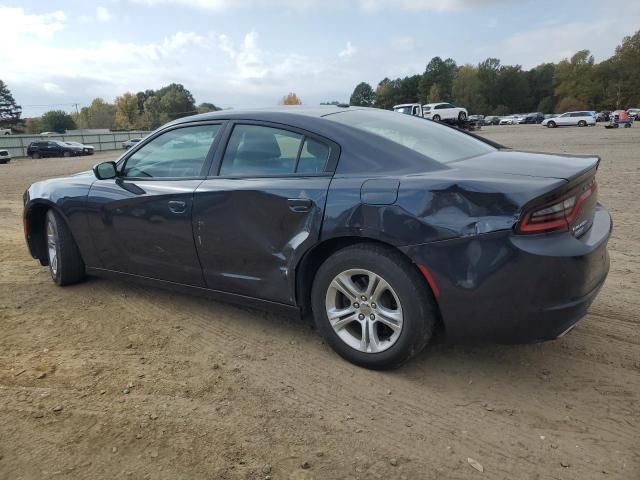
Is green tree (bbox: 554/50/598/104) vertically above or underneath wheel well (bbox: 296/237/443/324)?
above

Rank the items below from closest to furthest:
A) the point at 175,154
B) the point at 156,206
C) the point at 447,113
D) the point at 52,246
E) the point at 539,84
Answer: the point at 156,206
the point at 175,154
the point at 52,246
the point at 447,113
the point at 539,84

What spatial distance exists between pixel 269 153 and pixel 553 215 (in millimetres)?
1782

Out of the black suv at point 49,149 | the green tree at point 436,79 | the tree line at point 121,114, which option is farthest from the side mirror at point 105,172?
the green tree at point 436,79

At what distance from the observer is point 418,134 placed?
3.41 metres

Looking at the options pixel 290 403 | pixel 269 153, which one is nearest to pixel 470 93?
pixel 269 153

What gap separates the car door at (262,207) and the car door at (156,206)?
0.46 ft

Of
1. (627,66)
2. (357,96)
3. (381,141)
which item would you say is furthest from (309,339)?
(357,96)

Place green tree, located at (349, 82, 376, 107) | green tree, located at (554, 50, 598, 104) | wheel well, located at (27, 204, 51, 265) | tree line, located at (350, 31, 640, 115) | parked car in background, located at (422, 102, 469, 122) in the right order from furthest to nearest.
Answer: green tree, located at (349, 82, 376, 107), green tree, located at (554, 50, 598, 104), tree line, located at (350, 31, 640, 115), parked car in background, located at (422, 102, 469, 122), wheel well, located at (27, 204, 51, 265)

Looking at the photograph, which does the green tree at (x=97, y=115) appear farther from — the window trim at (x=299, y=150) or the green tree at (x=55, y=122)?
the window trim at (x=299, y=150)

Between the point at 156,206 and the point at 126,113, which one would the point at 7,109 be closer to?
the point at 126,113

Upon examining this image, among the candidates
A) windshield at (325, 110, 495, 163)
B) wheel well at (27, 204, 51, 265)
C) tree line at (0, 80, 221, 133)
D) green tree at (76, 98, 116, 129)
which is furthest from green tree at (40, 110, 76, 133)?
windshield at (325, 110, 495, 163)

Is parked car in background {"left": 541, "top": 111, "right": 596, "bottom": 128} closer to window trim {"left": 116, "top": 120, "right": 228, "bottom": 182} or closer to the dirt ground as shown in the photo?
the dirt ground

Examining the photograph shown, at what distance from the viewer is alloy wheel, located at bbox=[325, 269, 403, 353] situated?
2844 millimetres

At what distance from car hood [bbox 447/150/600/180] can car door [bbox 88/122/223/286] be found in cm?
183
